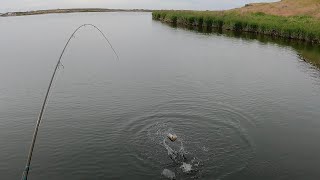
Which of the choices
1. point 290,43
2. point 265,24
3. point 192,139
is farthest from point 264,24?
point 192,139

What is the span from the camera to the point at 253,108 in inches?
1110

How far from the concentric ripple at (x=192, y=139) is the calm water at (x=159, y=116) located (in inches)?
2.4

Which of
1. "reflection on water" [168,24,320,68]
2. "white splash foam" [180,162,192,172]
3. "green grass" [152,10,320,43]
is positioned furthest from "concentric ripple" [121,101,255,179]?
"green grass" [152,10,320,43]

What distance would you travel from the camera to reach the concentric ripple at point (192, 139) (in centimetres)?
1933

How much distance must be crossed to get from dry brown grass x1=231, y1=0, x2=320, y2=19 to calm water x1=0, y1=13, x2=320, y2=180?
161 feet

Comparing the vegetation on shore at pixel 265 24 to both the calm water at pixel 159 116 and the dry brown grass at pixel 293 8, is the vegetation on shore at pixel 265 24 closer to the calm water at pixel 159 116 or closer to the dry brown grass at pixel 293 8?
the dry brown grass at pixel 293 8

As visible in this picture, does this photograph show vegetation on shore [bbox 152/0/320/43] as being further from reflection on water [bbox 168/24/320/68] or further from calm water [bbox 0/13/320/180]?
calm water [bbox 0/13/320/180]

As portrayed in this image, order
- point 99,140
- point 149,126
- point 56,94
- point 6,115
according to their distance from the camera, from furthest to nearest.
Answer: point 56,94, point 6,115, point 149,126, point 99,140

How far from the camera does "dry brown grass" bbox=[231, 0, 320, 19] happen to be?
299 feet

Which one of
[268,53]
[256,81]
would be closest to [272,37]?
[268,53]

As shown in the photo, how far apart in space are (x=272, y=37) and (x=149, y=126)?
162ft

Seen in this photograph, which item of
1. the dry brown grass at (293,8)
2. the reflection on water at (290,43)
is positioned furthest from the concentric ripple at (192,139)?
the dry brown grass at (293,8)

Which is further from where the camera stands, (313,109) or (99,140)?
(313,109)

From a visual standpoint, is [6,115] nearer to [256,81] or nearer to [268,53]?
[256,81]
